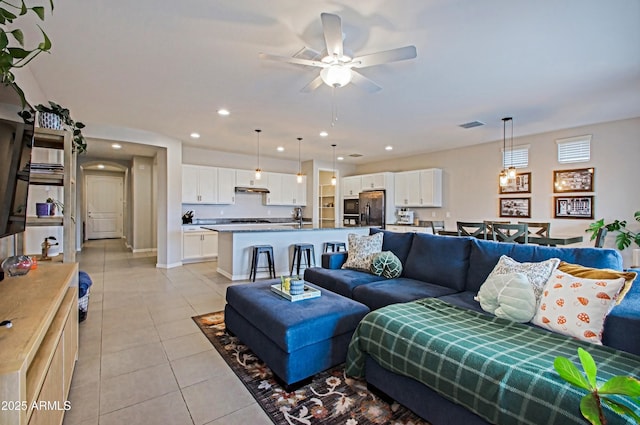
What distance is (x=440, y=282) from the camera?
3.09 meters

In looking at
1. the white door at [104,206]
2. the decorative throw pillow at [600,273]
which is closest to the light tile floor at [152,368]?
the decorative throw pillow at [600,273]

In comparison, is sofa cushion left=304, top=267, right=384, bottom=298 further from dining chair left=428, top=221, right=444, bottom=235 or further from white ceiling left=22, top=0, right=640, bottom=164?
dining chair left=428, top=221, right=444, bottom=235

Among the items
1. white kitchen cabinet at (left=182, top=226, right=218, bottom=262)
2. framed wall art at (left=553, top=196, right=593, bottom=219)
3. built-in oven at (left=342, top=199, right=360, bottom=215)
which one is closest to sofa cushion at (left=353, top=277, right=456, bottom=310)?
framed wall art at (left=553, top=196, right=593, bottom=219)

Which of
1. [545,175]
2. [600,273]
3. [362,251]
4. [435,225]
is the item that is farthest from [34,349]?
[545,175]

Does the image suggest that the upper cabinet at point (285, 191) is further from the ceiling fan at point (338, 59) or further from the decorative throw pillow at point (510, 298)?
the decorative throw pillow at point (510, 298)

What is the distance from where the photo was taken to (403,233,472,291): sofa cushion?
2994 millimetres

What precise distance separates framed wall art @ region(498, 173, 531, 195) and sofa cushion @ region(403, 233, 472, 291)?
3.58 metres

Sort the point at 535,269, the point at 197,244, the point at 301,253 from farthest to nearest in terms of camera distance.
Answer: the point at 197,244 → the point at 301,253 → the point at 535,269

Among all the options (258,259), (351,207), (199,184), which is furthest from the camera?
(351,207)

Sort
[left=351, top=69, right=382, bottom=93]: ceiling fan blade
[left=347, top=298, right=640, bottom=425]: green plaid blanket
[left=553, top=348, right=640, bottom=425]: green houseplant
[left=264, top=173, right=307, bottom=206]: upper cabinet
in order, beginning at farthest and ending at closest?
[left=264, top=173, right=307, bottom=206]: upper cabinet, [left=351, top=69, right=382, bottom=93]: ceiling fan blade, [left=347, top=298, right=640, bottom=425]: green plaid blanket, [left=553, top=348, right=640, bottom=425]: green houseplant

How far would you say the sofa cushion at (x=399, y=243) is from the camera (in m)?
3.66

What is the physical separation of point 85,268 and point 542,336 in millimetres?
7252

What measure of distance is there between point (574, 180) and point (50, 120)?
711 cm

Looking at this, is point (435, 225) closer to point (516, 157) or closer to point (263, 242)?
point (516, 157)
